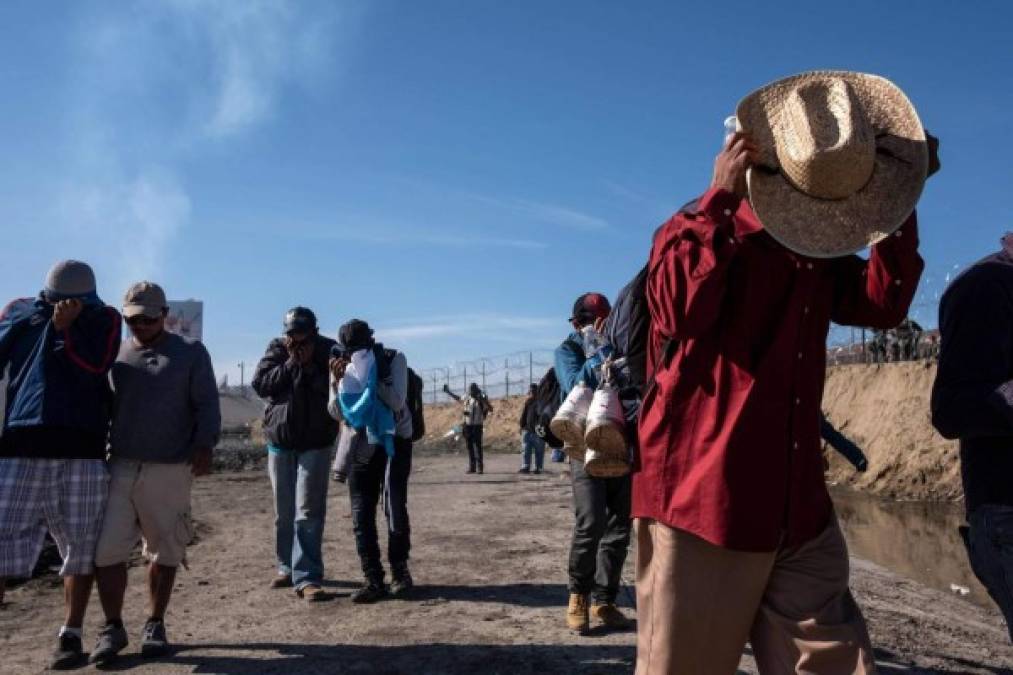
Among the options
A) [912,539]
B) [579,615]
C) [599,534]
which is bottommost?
[912,539]

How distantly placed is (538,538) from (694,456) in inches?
277

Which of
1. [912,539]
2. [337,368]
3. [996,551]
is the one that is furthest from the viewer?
[912,539]

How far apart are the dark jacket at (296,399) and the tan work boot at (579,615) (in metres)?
2.27

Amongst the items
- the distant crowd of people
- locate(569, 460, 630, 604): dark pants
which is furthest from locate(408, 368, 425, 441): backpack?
the distant crowd of people

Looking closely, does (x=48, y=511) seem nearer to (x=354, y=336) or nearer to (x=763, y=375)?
(x=354, y=336)

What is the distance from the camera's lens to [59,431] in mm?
4836

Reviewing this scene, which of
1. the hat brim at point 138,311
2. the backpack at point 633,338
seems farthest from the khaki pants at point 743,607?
the hat brim at point 138,311

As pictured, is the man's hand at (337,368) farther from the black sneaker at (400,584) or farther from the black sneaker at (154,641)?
the black sneaker at (154,641)

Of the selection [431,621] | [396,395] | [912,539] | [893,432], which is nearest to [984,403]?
[431,621]

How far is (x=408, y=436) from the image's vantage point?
22.0ft

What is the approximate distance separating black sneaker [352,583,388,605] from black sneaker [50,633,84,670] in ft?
6.02

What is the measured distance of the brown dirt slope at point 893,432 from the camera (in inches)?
611

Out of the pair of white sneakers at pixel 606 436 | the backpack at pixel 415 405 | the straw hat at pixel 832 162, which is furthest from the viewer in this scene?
the backpack at pixel 415 405

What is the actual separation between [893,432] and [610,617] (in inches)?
561
